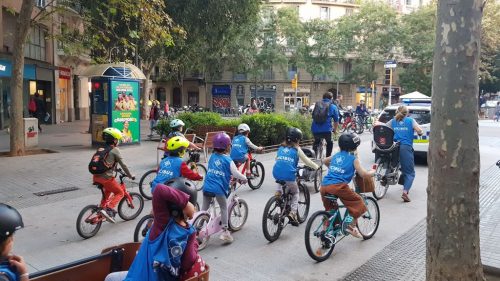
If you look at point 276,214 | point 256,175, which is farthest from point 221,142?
point 256,175

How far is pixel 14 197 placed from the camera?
26.4 feet

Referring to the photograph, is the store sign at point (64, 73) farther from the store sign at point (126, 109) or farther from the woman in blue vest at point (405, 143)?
the woman in blue vest at point (405, 143)

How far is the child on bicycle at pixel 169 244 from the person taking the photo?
2.74 meters

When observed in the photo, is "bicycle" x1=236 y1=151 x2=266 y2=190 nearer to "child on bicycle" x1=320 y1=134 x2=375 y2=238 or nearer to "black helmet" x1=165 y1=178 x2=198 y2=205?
"child on bicycle" x1=320 y1=134 x2=375 y2=238

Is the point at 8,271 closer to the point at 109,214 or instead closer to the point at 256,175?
the point at 109,214

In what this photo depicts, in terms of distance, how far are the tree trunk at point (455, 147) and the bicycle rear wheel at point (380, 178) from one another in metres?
4.75

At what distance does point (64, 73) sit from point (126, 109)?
16.4 m

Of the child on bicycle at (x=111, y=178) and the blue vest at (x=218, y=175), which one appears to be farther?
the child on bicycle at (x=111, y=178)

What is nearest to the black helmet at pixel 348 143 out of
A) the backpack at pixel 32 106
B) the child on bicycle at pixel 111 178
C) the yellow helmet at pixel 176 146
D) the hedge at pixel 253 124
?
the yellow helmet at pixel 176 146

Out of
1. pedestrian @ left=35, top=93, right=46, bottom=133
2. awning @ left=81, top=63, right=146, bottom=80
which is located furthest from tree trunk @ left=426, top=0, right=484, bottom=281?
pedestrian @ left=35, top=93, right=46, bottom=133

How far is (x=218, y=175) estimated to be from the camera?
552 centimetres

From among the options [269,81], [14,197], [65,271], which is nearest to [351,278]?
[65,271]

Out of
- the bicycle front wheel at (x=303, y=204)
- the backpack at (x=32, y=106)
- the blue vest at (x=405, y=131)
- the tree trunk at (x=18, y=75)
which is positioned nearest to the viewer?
the bicycle front wheel at (x=303, y=204)

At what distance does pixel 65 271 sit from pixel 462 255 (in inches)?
122
